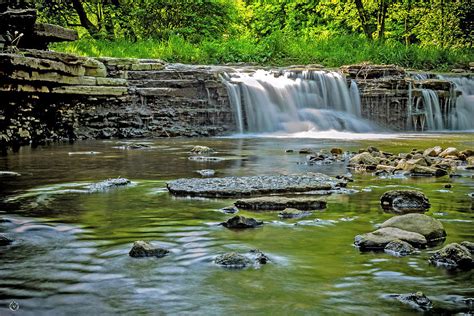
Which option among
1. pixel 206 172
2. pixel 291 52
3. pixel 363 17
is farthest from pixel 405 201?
pixel 363 17

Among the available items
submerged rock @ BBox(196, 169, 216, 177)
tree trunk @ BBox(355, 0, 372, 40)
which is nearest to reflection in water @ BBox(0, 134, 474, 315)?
submerged rock @ BBox(196, 169, 216, 177)

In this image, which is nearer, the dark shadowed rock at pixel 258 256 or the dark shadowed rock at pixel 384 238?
the dark shadowed rock at pixel 258 256

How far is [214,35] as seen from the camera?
25297 mm

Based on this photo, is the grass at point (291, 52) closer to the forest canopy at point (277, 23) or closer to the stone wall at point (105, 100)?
the forest canopy at point (277, 23)

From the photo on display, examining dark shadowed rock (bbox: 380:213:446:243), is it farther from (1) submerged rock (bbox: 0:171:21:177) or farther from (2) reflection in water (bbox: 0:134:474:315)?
(1) submerged rock (bbox: 0:171:21:177)

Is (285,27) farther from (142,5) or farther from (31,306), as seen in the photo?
(31,306)

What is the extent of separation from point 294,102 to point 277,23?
16441 mm

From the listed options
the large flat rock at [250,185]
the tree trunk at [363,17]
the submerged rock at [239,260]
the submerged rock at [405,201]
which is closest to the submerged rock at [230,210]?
the large flat rock at [250,185]

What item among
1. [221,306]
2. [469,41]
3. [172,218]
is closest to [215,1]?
[469,41]

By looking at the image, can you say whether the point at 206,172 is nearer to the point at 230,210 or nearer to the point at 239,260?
the point at 230,210

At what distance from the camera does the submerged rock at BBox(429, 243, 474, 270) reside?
283cm

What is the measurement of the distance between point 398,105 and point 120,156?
32.7 feet

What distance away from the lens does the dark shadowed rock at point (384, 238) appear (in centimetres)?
320

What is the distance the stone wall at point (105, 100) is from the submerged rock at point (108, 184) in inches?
184
